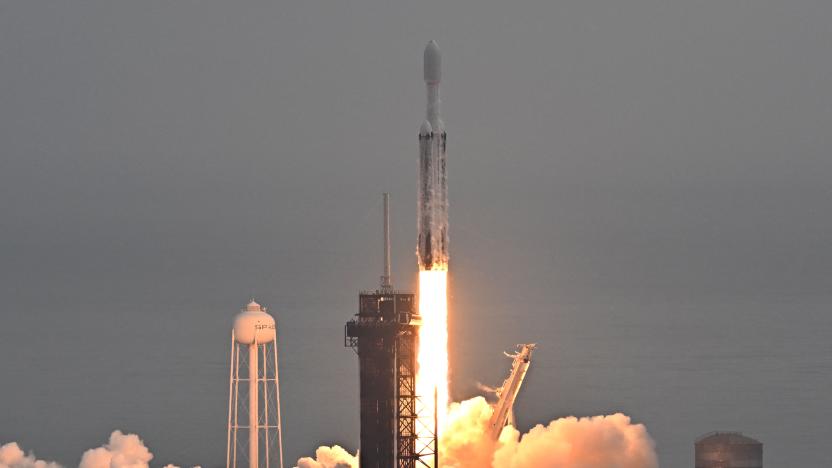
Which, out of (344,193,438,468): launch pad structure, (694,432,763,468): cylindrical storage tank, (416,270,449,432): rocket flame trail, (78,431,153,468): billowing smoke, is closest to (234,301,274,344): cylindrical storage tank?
(78,431,153,468): billowing smoke

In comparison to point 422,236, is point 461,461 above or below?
below

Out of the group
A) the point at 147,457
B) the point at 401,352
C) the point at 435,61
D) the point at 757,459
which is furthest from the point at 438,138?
the point at 757,459

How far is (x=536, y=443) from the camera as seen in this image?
416 ft

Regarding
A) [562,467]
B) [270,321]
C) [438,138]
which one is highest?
[438,138]

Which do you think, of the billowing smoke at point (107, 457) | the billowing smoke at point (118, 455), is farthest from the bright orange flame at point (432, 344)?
the billowing smoke at point (118, 455)

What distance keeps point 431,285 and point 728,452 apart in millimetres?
53720

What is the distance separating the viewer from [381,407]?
4668 inches

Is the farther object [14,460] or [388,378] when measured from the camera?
[14,460]

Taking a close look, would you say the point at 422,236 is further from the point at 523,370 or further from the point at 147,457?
the point at 147,457

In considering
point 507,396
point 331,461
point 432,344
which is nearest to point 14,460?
point 331,461

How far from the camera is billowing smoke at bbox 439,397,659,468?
12544cm

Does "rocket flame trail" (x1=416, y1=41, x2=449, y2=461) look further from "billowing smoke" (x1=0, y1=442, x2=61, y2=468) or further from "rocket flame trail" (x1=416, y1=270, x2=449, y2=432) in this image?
"billowing smoke" (x1=0, y1=442, x2=61, y2=468)

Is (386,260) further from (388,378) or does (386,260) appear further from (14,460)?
(14,460)

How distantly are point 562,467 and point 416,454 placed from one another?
42.8 ft
